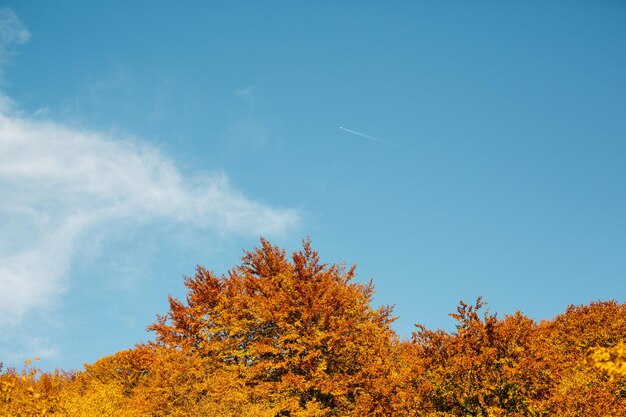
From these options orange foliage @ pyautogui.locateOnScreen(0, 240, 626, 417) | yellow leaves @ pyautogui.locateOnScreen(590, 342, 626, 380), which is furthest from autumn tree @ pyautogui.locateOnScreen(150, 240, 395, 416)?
yellow leaves @ pyautogui.locateOnScreen(590, 342, 626, 380)

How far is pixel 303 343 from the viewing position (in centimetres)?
2536

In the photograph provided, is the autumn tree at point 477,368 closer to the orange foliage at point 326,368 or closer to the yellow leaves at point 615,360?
the orange foliage at point 326,368

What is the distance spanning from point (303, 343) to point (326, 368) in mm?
1763

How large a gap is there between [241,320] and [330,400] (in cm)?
728

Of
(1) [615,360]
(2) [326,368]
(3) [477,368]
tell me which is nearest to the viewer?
(1) [615,360]

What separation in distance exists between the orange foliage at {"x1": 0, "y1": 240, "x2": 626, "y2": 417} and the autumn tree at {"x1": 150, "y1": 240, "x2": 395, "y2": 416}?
0.07 metres

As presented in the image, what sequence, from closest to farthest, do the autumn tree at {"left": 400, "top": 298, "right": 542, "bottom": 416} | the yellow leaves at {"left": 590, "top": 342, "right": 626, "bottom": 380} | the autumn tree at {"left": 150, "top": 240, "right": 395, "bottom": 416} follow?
the yellow leaves at {"left": 590, "top": 342, "right": 626, "bottom": 380} < the autumn tree at {"left": 400, "top": 298, "right": 542, "bottom": 416} < the autumn tree at {"left": 150, "top": 240, "right": 395, "bottom": 416}

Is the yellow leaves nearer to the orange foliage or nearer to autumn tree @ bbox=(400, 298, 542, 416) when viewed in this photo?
the orange foliage

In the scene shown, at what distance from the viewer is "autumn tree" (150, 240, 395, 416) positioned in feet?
78.2

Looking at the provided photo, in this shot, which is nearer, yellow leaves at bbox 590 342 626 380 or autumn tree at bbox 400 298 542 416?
yellow leaves at bbox 590 342 626 380

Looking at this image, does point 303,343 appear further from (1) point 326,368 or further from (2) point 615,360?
(2) point 615,360

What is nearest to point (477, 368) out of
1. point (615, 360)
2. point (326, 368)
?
point (326, 368)

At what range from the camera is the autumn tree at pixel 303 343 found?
23844 millimetres

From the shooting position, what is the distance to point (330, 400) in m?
24.7
